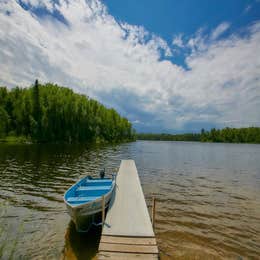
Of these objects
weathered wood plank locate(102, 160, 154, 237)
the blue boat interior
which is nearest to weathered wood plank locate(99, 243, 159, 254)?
weathered wood plank locate(102, 160, 154, 237)

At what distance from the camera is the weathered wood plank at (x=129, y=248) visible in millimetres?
6102

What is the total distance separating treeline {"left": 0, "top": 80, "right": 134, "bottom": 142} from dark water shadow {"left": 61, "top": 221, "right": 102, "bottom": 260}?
193 ft

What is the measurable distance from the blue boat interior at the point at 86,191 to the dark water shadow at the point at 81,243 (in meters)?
1.38

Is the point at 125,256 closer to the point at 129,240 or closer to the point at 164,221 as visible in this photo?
the point at 129,240

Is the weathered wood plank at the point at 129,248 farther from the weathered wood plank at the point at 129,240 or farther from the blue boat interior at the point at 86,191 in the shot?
the blue boat interior at the point at 86,191

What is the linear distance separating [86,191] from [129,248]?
5312 millimetres

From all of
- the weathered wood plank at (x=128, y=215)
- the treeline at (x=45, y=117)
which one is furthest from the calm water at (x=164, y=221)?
the treeline at (x=45, y=117)

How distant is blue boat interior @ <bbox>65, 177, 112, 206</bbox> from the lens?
30.3 feet

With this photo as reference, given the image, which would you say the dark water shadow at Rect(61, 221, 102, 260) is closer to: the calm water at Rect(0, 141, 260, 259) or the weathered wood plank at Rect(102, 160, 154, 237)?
the calm water at Rect(0, 141, 260, 259)

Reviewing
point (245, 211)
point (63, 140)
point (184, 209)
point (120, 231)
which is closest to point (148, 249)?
point (120, 231)

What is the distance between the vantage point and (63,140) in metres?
67.1

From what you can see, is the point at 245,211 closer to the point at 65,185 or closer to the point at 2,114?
the point at 65,185

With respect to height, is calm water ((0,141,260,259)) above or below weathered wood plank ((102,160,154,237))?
below

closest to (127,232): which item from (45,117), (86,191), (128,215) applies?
(128,215)
